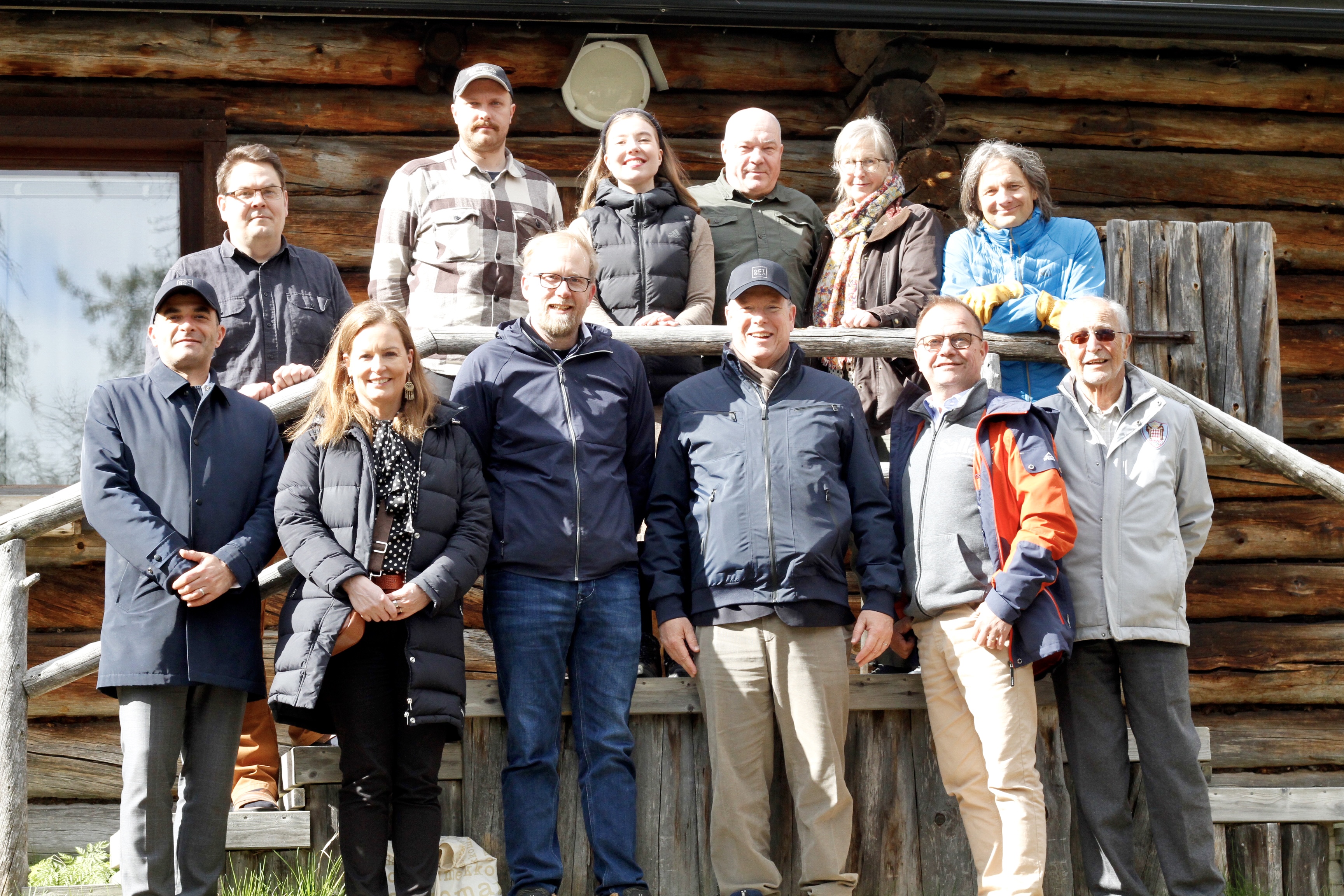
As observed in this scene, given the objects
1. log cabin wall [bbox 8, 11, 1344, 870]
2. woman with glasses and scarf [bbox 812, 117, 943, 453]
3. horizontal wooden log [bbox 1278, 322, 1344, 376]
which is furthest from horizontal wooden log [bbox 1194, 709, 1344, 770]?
woman with glasses and scarf [bbox 812, 117, 943, 453]

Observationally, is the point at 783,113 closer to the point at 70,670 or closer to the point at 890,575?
the point at 890,575

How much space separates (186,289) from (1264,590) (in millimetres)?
4878

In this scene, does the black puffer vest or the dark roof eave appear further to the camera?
the dark roof eave

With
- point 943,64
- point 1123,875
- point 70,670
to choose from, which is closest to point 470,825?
point 70,670

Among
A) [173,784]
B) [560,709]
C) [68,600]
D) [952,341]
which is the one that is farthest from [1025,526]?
[68,600]

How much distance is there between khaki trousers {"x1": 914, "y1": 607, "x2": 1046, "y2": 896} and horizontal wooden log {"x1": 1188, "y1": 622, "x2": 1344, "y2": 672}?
2728 mm

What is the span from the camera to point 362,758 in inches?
127

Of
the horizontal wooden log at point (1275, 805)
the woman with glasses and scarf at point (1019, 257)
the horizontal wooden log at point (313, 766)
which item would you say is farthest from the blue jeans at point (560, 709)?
the horizontal wooden log at point (1275, 805)

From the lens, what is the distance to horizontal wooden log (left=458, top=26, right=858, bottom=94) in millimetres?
5730

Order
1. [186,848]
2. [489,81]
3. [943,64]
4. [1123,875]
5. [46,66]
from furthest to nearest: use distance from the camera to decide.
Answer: [943,64], [46,66], [489,81], [1123,875], [186,848]

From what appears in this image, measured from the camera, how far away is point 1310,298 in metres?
6.21

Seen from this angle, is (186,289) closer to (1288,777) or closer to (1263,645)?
(1263,645)

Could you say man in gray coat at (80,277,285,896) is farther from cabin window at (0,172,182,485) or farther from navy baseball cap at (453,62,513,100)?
cabin window at (0,172,182,485)

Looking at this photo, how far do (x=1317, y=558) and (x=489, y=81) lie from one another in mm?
4388
